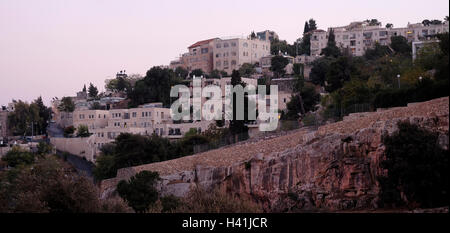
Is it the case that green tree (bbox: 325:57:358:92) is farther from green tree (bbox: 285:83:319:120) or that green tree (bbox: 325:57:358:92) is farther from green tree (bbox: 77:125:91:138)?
green tree (bbox: 77:125:91:138)

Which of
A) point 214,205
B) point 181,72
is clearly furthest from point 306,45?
point 214,205

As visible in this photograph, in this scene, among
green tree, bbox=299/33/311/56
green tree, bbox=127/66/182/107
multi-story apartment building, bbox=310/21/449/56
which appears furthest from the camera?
green tree, bbox=299/33/311/56

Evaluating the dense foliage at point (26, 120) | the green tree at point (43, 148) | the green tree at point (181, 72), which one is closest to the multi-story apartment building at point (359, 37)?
the green tree at point (181, 72)

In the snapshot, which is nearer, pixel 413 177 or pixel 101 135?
pixel 413 177

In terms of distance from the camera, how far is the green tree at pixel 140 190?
36.7 meters

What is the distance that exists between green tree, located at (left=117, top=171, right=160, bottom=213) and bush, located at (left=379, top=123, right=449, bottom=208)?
46.2 ft

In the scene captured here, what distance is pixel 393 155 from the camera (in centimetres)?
2670

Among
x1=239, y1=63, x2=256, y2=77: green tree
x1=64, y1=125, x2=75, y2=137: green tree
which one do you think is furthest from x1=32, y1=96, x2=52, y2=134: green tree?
x1=239, y1=63, x2=256, y2=77: green tree

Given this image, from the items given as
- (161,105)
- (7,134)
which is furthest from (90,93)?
(161,105)

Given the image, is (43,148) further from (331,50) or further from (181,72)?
(331,50)

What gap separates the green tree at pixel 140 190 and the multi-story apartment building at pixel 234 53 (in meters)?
52.5

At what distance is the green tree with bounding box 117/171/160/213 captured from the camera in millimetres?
36719

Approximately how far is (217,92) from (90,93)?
3431 cm
